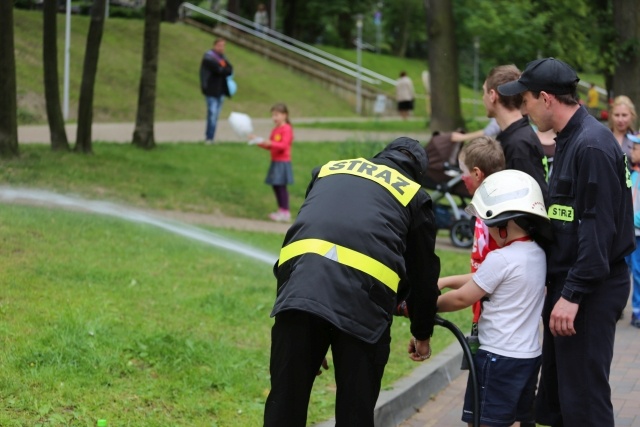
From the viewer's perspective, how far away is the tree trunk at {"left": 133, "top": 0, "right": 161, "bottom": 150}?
17.9m

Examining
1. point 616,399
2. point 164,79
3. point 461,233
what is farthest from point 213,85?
point 616,399

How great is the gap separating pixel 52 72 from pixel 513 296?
12000 millimetres

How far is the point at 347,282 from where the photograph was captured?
422cm

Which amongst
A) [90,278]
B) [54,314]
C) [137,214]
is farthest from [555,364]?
[137,214]

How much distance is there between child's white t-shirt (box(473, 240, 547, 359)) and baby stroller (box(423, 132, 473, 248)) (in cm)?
935

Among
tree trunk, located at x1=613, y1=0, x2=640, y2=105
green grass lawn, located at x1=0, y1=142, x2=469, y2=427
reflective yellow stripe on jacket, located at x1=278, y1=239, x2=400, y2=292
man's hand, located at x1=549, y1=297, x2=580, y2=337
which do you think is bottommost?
green grass lawn, located at x1=0, y1=142, x2=469, y2=427

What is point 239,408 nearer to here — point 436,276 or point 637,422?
point 436,276

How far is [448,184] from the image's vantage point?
1444 centimetres

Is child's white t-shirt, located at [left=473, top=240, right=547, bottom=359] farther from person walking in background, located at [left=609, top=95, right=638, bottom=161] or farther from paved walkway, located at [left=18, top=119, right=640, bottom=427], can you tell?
person walking in background, located at [left=609, top=95, right=638, bottom=161]

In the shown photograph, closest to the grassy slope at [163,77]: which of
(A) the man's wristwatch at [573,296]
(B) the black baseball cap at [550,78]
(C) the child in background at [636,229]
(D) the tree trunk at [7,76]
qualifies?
(D) the tree trunk at [7,76]

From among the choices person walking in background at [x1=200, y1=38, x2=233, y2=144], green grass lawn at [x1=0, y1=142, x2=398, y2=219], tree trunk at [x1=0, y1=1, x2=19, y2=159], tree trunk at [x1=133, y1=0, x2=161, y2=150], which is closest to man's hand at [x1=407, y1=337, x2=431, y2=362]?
green grass lawn at [x1=0, y1=142, x2=398, y2=219]

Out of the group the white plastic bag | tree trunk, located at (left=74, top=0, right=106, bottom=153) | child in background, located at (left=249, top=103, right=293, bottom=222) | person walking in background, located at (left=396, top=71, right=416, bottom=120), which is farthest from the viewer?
person walking in background, located at (left=396, top=71, right=416, bottom=120)

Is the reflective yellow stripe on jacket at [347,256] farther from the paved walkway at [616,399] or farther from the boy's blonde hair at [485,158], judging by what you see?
the paved walkway at [616,399]

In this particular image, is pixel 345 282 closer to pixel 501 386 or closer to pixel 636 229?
pixel 501 386
